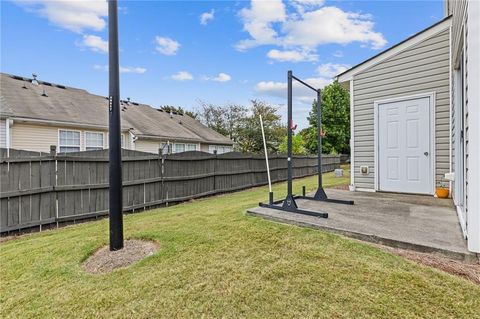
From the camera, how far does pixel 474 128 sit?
2.24m

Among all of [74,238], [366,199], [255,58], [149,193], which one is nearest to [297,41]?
[255,58]

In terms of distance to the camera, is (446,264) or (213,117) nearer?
(446,264)

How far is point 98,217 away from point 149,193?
1.24 m

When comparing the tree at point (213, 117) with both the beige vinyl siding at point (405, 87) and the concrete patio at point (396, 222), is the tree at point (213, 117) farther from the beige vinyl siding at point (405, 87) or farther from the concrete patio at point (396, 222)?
the concrete patio at point (396, 222)

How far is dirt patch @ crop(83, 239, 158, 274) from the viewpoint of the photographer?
2559 millimetres

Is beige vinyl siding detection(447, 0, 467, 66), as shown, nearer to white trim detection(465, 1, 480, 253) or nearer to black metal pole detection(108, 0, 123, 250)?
white trim detection(465, 1, 480, 253)

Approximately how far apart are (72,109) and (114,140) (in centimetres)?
1073

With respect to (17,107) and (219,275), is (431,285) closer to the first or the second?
(219,275)

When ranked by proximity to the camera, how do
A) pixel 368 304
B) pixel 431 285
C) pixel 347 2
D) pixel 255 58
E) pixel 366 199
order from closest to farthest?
pixel 368 304 → pixel 431 285 → pixel 366 199 → pixel 347 2 → pixel 255 58

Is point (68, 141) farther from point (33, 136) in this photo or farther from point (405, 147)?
point (405, 147)

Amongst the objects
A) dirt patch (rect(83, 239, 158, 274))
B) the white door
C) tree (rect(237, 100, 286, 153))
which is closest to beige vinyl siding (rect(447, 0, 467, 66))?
the white door

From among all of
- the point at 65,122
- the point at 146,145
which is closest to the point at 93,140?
the point at 65,122

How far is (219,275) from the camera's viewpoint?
222cm

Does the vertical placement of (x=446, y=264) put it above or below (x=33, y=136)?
below
